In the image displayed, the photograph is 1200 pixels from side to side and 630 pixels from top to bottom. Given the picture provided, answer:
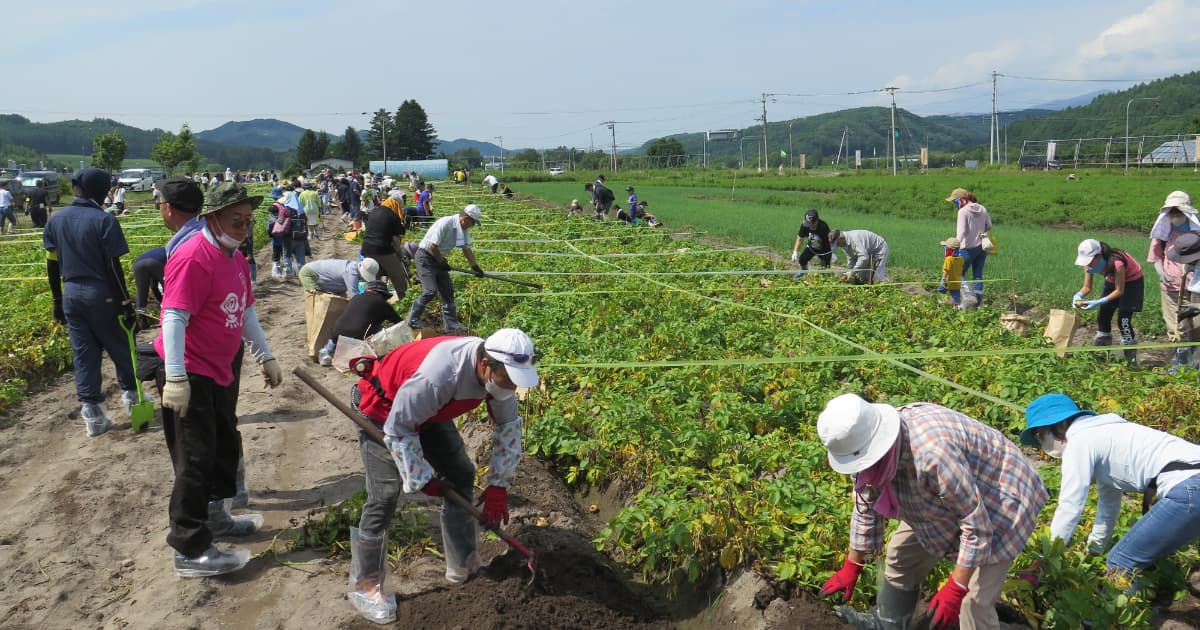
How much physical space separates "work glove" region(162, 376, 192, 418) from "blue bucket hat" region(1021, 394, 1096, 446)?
4053 mm

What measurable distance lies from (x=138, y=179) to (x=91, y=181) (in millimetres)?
47571

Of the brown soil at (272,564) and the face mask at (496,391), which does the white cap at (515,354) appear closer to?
the face mask at (496,391)

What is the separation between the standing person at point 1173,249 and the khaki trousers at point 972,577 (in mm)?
5752

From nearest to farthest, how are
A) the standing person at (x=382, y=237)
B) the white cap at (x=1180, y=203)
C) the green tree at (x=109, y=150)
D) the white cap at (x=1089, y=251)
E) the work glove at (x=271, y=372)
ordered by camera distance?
the work glove at (x=271, y=372), the white cap at (x=1180, y=203), the white cap at (x=1089, y=251), the standing person at (x=382, y=237), the green tree at (x=109, y=150)

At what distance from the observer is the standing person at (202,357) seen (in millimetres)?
4102

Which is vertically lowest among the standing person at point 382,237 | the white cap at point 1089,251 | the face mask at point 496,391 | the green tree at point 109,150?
the face mask at point 496,391

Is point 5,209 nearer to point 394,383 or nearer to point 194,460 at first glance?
point 194,460

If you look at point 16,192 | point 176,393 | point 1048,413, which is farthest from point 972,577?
point 16,192

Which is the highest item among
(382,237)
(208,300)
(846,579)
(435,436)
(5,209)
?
(5,209)

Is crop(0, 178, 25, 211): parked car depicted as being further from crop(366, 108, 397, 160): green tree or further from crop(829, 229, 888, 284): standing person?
crop(366, 108, 397, 160): green tree

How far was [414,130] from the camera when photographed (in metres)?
101

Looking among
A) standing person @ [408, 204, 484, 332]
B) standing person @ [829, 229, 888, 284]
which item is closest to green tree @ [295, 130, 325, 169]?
standing person @ [829, 229, 888, 284]

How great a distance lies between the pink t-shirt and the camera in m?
4.12


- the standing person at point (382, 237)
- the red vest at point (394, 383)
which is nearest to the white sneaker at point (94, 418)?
the standing person at point (382, 237)
